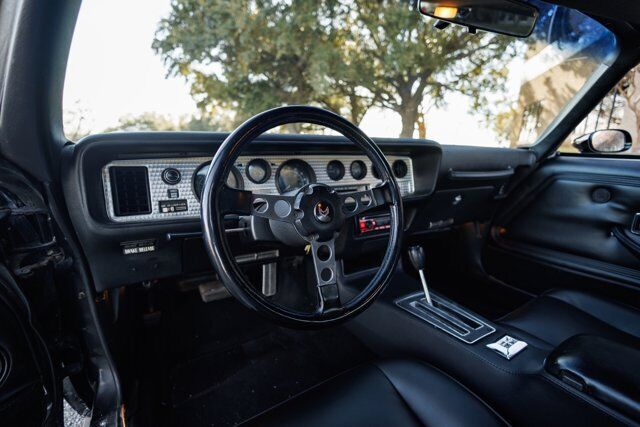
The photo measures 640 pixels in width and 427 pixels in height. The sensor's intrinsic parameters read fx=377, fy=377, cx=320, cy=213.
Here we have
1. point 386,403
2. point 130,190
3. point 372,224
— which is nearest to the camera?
point 386,403

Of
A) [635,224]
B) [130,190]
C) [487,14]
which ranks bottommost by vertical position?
[635,224]

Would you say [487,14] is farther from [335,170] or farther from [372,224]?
[372,224]

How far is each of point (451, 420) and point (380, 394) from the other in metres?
0.20

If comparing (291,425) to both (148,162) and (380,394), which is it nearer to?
(380,394)

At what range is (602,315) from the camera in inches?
65.0

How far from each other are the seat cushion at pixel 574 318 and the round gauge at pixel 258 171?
122 cm

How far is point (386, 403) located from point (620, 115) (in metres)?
2.12

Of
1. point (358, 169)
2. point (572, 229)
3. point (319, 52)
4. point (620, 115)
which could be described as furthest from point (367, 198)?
point (319, 52)

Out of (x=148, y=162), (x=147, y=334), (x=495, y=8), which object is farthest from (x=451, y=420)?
(x=147, y=334)

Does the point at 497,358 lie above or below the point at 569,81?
below

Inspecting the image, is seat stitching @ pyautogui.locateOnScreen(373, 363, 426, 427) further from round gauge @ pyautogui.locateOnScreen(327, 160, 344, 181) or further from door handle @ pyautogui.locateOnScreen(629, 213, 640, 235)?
door handle @ pyautogui.locateOnScreen(629, 213, 640, 235)

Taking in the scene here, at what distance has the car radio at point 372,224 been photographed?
6.04 feet

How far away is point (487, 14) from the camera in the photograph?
1420mm

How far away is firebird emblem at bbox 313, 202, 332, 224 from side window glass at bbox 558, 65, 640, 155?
1794 mm
